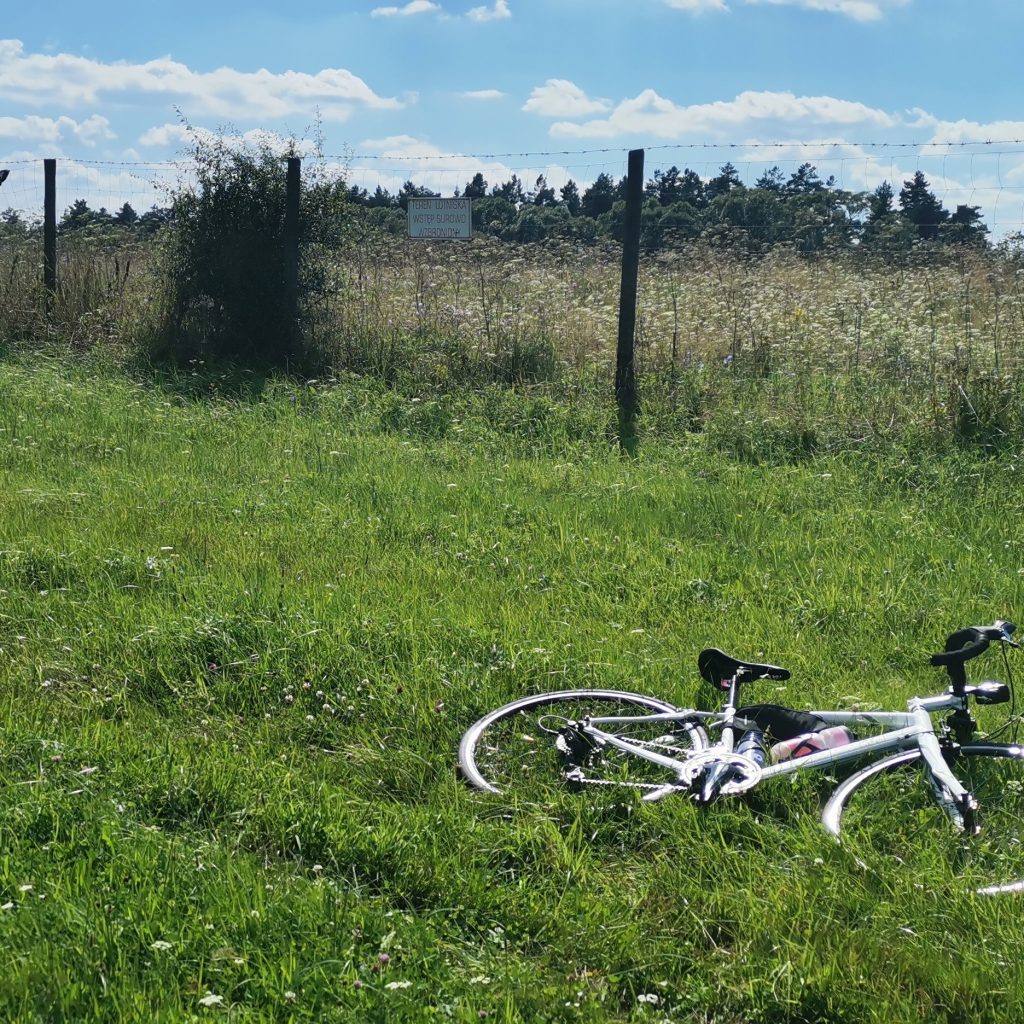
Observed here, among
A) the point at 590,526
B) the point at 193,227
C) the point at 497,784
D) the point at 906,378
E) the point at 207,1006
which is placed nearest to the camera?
the point at 207,1006

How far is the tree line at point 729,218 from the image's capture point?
1364 centimetres

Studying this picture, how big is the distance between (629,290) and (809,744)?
6801 millimetres

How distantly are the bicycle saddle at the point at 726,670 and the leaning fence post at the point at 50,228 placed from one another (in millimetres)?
11637

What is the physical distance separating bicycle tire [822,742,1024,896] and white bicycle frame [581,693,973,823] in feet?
0.15

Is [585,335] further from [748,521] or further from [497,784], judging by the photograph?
[497,784]

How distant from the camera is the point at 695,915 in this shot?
310cm

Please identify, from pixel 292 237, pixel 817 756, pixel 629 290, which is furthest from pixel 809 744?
pixel 292 237

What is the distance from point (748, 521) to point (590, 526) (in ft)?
3.25

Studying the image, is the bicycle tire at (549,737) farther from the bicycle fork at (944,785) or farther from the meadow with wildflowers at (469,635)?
the bicycle fork at (944,785)

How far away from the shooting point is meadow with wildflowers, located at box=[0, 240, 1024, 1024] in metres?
2.86

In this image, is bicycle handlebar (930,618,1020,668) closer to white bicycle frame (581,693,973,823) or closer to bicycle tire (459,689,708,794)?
white bicycle frame (581,693,973,823)

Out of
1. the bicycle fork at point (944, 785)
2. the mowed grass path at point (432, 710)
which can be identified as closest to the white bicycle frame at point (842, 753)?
the bicycle fork at point (944, 785)

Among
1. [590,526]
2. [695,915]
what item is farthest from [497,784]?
[590,526]

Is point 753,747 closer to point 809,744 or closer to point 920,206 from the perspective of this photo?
point 809,744
